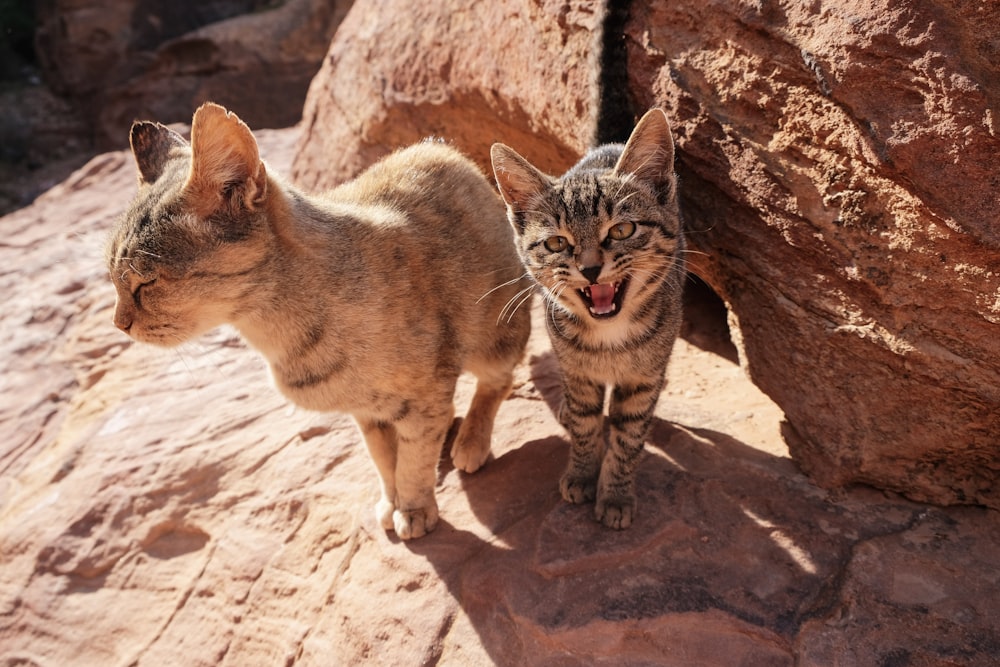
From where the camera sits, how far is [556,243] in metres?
3.31

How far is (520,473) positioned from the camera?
3.96m

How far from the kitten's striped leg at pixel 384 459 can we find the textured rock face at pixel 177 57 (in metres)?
8.24

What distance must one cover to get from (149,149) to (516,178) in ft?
5.17

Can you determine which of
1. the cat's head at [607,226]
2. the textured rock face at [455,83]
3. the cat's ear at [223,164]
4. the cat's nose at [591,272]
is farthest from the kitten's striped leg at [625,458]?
the cat's ear at [223,164]

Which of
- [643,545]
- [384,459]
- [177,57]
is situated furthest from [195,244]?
[177,57]

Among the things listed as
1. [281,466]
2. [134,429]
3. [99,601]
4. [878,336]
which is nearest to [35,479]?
[134,429]

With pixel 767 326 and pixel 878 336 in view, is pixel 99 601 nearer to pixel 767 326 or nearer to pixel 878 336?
pixel 767 326

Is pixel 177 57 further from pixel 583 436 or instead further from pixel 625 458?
pixel 625 458

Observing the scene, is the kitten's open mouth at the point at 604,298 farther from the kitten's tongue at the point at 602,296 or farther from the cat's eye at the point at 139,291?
the cat's eye at the point at 139,291

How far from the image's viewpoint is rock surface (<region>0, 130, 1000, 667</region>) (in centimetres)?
304

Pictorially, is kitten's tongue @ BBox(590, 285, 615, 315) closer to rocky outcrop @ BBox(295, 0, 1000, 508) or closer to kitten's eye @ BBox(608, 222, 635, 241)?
kitten's eye @ BBox(608, 222, 635, 241)

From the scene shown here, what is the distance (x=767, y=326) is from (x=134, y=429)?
12.1ft

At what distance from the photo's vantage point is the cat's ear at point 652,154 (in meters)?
3.16

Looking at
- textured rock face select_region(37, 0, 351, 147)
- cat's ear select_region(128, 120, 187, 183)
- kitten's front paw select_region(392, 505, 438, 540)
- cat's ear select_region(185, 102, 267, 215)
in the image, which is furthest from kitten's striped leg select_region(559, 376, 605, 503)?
textured rock face select_region(37, 0, 351, 147)
